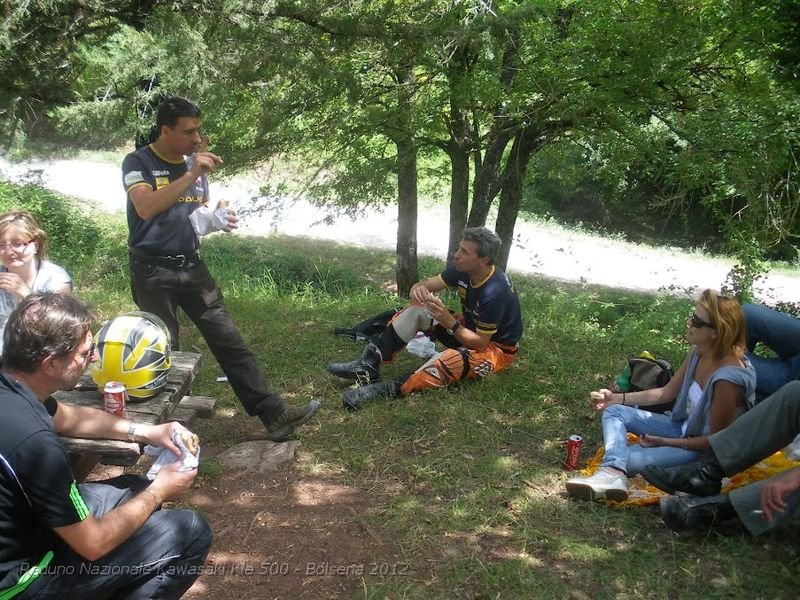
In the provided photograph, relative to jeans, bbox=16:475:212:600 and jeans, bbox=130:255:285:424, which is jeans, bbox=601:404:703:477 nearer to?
jeans, bbox=130:255:285:424

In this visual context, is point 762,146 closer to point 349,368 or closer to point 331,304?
point 349,368

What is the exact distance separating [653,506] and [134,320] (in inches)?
115

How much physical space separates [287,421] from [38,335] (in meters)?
2.23

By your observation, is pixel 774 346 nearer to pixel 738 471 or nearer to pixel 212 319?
pixel 738 471

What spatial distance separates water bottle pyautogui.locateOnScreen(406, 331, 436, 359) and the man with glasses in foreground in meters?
2.94

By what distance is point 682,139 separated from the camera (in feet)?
23.4

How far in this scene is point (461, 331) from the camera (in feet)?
16.8

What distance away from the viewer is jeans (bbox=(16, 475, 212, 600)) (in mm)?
2254

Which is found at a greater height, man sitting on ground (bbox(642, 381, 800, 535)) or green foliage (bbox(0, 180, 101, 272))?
man sitting on ground (bbox(642, 381, 800, 535))

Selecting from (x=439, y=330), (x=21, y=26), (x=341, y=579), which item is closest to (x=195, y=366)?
(x=341, y=579)

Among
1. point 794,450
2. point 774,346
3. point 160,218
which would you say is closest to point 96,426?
point 160,218

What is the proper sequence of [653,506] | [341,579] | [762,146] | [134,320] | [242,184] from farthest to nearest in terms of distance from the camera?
[242,184] → [762,146] → [653,506] → [134,320] → [341,579]

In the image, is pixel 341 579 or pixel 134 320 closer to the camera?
pixel 341 579

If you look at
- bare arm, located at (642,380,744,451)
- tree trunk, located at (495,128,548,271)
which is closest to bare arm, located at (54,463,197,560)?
bare arm, located at (642,380,744,451)
